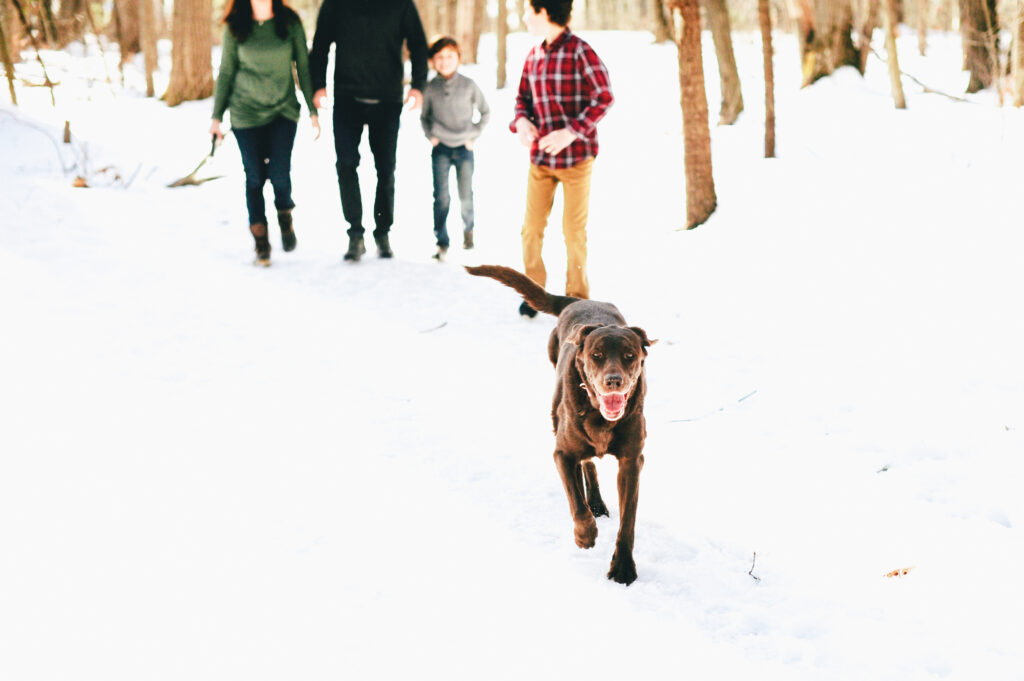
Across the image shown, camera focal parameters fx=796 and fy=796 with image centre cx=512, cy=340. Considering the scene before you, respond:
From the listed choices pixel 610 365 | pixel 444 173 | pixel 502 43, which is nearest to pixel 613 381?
pixel 610 365

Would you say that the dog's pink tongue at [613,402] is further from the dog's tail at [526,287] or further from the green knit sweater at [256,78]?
Result: the green knit sweater at [256,78]

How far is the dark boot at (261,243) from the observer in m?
6.81

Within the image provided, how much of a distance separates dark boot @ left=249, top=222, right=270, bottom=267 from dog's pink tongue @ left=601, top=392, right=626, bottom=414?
4713 millimetres

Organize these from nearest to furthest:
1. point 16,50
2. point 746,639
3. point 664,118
Answer: point 746,639, point 664,118, point 16,50

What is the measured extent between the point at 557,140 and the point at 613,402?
9.38 ft

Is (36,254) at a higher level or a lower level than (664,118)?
lower

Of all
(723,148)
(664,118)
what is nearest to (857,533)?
(723,148)

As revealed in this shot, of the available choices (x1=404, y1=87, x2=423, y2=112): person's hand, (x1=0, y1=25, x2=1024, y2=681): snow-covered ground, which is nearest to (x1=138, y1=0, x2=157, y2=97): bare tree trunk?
(x1=0, y1=25, x2=1024, y2=681): snow-covered ground

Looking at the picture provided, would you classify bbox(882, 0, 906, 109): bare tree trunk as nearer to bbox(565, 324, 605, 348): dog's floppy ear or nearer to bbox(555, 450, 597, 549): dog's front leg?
bbox(565, 324, 605, 348): dog's floppy ear

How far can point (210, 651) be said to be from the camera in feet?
8.48

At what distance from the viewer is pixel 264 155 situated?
6.61 meters

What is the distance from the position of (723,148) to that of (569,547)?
777 cm

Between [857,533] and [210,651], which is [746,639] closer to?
[857,533]

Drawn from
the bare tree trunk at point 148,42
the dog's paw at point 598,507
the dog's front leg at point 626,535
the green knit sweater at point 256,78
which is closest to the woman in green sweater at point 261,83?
the green knit sweater at point 256,78
